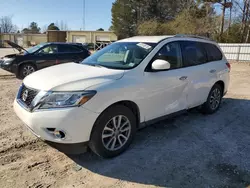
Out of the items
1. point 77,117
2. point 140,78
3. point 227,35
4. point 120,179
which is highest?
point 227,35

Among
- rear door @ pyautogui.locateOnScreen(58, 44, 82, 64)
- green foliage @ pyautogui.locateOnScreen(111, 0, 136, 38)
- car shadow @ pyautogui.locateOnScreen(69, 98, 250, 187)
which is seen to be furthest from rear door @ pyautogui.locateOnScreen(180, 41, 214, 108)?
green foliage @ pyautogui.locateOnScreen(111, 0, 136, 38)

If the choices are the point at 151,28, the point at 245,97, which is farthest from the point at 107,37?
the point at 245,97

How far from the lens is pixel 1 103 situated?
5.85 metres

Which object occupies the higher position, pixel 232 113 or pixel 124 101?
pixel 124 101

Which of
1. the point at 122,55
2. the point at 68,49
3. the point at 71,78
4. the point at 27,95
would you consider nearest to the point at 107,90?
the point at 71,78

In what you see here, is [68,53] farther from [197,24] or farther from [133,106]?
[197,24]

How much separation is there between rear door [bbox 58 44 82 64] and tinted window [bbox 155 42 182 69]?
6802 mm

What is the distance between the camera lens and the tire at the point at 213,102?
5191mm

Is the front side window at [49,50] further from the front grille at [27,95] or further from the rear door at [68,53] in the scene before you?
the front grille at [27,95]

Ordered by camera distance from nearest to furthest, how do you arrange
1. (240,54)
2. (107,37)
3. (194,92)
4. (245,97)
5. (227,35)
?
(194,92)
(245,97)
(240,54)
(227,35)
(107,37)

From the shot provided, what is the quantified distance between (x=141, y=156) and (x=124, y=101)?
2.82ft

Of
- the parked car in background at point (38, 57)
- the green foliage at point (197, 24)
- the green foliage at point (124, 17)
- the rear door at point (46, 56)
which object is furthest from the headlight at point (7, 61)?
the green foliage at point (124, 17)

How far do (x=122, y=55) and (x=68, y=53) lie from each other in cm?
701

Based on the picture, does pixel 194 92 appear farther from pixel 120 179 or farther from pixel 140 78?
pixel 120 179
